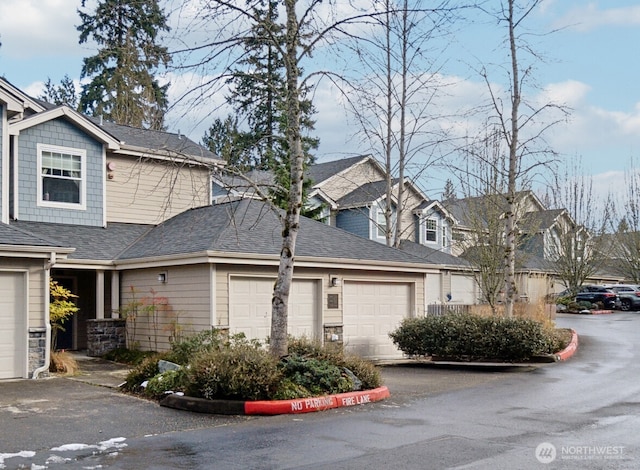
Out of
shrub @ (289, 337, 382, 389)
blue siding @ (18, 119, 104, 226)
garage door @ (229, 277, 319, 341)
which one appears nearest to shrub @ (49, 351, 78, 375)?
garage door @ (229, 277, 319, 341)

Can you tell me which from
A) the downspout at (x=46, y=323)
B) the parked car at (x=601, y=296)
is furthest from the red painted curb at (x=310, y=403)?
the parked car at (x=601, y=296)

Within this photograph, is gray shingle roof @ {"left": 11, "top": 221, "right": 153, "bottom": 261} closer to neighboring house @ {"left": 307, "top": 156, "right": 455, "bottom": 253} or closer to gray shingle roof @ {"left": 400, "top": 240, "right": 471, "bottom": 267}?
neighboring house @ {"left": 307, "top": 156, "right": 455, "bottom": 253}

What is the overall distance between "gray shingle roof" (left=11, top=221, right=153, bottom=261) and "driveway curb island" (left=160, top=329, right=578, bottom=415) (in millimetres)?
8321

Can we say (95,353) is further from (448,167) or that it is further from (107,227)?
(448,167)

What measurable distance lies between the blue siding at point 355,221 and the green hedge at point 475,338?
17.2 m

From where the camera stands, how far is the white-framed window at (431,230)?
3938 centimetres

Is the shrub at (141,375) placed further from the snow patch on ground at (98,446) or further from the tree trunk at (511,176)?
the tree trunk at (511,176)

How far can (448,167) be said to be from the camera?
23.5 m

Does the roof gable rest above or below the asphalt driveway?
above

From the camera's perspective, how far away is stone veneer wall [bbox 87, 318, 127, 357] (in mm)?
18812

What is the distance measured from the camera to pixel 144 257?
1816cm

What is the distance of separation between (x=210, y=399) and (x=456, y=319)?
9059 millimetres

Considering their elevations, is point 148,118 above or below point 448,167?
above

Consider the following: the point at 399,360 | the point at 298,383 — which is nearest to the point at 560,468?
the point at 298,383
